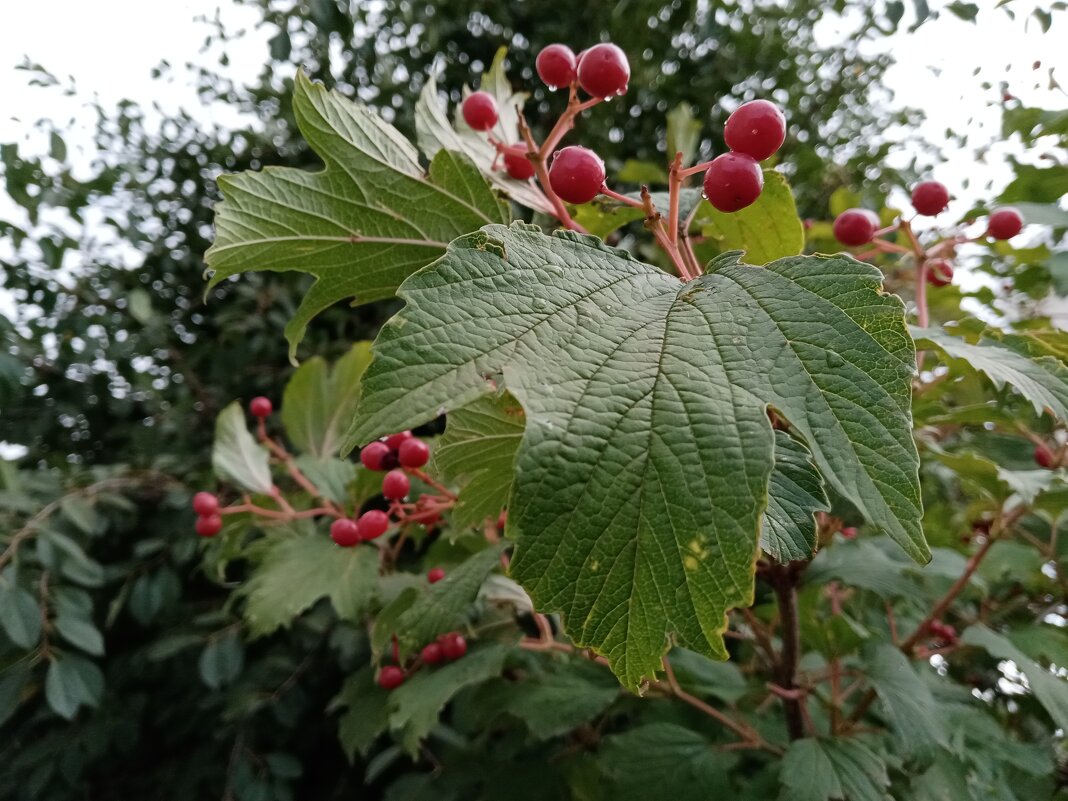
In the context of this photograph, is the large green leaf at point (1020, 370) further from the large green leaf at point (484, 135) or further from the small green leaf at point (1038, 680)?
the small green leaf at point (1038, 680)

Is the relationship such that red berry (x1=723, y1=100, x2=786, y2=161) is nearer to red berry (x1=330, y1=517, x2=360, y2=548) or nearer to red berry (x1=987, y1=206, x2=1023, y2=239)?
red berry (x1=987, y1=206, x2=1023, y2=239)

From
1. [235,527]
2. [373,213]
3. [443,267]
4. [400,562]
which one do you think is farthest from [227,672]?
[443,267]

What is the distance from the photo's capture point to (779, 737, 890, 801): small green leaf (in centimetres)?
83

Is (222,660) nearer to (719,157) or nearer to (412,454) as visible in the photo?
(412,454)

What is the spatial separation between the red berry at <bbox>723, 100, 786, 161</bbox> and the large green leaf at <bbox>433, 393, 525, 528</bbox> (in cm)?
32

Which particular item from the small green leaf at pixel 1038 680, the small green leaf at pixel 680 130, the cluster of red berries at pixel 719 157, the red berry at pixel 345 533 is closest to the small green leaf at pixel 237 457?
the red berry at pixel 345 533

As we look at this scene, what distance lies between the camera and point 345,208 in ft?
2.40

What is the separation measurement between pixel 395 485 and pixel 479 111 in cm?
56

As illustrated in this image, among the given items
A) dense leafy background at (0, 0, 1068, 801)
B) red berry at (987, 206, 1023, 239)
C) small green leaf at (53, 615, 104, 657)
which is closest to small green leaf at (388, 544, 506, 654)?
dense leafy background at (0, 0, 1068, 801)

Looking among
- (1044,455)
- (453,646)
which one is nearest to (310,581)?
(453,646)

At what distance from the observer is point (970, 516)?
4.31 ft

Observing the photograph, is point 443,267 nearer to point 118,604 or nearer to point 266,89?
point 118,604

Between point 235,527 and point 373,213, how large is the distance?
0.84 meters

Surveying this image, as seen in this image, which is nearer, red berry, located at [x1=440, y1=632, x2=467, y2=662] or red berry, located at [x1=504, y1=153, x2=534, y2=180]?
red berry, located at [x1=504, y1=153, x2=534, y2=180]
